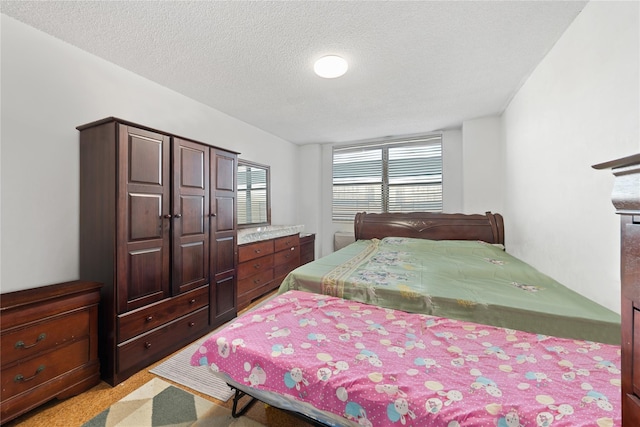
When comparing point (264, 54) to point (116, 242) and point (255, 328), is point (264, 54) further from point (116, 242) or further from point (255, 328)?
point (255, 328)

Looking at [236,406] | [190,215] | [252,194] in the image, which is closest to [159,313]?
[190,215]

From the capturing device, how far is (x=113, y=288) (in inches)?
67.3

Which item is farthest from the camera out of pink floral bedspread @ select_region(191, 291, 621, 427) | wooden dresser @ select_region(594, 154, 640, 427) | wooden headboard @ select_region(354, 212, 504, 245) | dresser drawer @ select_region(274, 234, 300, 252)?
dresser drawer @ select_region(274, 234, 300, 252)

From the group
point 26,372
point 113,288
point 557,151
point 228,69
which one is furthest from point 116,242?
point 557,151

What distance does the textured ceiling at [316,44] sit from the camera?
157 cm

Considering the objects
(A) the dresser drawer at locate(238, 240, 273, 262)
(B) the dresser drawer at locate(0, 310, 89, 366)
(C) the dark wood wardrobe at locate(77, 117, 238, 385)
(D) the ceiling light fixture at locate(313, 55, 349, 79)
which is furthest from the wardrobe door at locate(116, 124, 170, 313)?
(D) the ceiling light fixture at locate(313, 55, 349, 79)

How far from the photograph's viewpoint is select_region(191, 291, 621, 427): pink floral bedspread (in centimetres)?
78

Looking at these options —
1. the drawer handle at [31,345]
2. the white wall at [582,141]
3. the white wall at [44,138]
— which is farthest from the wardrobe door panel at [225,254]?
the white wall at [582,141]

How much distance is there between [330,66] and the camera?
6.97 feet

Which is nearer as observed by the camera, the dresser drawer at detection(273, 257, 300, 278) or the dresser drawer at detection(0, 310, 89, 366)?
the dresser drawer at detection(0, 310, 89, 366)

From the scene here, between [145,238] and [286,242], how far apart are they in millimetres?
2100

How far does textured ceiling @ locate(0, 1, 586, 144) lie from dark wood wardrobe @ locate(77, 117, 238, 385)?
25.4 inches

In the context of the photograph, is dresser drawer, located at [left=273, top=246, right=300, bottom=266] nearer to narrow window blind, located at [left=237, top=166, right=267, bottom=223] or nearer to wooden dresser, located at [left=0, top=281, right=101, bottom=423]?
narrow window blind, located at [left=237, top=166, right=267, bottom=223]

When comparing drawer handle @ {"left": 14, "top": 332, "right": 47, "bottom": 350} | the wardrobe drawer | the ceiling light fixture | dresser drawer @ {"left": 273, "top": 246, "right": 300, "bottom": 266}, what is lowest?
the wardrobe drawer
